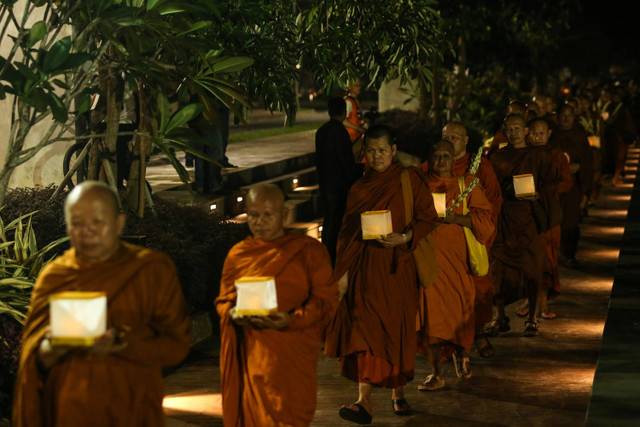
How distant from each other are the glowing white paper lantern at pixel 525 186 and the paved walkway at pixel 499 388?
118 cm

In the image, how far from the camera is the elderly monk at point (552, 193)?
39.7ft

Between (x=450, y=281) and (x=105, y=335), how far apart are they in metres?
4.90

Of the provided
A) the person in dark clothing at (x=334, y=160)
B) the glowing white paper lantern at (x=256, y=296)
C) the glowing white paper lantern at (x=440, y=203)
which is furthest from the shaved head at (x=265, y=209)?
the person in dark clothing at (x=334, y=160)

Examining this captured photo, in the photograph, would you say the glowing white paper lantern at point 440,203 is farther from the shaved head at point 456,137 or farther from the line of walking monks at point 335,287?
the shaved head at point 456,137

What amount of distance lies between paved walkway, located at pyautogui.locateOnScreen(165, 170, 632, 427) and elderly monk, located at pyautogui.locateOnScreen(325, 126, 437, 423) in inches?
11.8

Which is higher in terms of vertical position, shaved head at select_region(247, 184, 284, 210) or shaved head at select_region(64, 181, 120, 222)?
shaved head at select_region(64, 181, 120, 222)

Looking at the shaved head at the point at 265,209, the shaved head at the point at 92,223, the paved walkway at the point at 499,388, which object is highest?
the shaved head at the point at 92,223

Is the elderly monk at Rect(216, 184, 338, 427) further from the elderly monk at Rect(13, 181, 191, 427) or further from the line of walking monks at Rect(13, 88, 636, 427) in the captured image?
the elderly monk at Rect(13, 181, 191, 427)

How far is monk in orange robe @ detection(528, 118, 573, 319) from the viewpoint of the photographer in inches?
476

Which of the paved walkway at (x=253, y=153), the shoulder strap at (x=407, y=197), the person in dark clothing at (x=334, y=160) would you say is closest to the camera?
the shoulder strap at (x=407, y=197)

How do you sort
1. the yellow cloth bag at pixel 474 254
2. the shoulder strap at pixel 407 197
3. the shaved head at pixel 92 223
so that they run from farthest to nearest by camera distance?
the yellow cloth bag at pixel 474 254 → the shoulder strap at pixel 407 197 → the shaved head at pixel 92 223

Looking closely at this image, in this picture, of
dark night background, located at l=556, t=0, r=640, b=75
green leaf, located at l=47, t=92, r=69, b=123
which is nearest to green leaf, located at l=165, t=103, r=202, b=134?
green leaf, located at l=47, t=92, r=69, b=123

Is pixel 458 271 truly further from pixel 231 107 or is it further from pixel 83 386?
pixel 83 386

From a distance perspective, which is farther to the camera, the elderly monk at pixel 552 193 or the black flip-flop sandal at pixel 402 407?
the elderly monk at pixel 552 193
